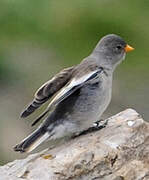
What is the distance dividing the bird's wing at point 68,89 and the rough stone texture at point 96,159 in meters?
0.22

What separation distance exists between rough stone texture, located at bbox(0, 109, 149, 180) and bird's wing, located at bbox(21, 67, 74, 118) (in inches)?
9.1

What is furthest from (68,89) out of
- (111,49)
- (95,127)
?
(111,49)

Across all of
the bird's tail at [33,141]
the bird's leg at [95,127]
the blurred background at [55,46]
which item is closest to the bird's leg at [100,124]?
the bird's leg at [95,127]

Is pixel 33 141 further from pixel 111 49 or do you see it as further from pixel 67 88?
pixel 111 49

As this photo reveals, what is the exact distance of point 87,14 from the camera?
7.98m

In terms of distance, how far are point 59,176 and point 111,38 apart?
955 mm

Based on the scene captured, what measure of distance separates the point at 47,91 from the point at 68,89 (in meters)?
0.11

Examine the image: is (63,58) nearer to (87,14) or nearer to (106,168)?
(87,14)

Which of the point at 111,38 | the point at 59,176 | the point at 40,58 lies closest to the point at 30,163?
the point at 59,176

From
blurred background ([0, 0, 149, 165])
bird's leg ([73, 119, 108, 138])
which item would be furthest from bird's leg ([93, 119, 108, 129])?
blurred background ([0, 0, 149, 165])

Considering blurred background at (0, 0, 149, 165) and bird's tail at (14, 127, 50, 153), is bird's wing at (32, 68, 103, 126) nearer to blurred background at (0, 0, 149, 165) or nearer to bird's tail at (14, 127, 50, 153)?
bird's tail at (14, 127, 50, 153)

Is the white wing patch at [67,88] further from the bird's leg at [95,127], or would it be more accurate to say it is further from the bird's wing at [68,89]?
the bird's leg at [95,127]

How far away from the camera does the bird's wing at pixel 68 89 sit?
192 inches

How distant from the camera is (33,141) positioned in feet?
16.5
